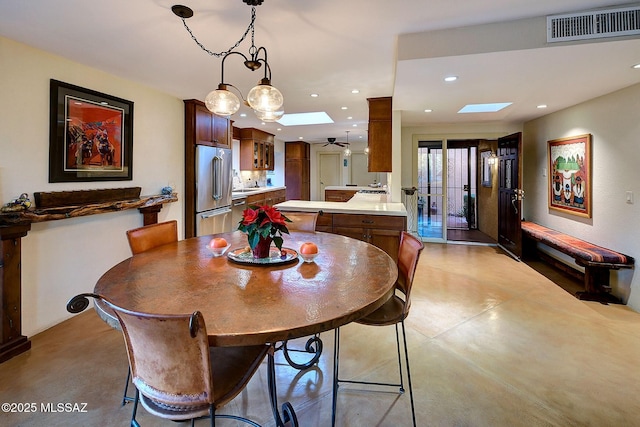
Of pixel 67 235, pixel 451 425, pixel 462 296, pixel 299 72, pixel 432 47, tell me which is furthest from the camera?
pixel 462 296

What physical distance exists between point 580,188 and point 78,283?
5644 mm

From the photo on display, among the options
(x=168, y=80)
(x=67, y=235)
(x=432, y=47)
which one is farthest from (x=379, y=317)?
(x=168, y=80)

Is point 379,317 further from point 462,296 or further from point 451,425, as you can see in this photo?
point 462,296

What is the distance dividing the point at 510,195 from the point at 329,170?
250 inches

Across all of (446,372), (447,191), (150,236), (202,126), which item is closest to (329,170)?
(447,191)

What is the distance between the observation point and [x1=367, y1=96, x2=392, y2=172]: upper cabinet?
13.3ft

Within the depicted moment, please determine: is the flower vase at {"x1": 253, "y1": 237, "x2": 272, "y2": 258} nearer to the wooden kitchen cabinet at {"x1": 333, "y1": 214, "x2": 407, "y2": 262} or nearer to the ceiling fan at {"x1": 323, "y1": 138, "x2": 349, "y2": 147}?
the wooden kitchen cabinet at {"x1": 333, "y1": 214, "x2": 407, "y2": 262}

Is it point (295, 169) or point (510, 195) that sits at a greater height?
point (295, 169)

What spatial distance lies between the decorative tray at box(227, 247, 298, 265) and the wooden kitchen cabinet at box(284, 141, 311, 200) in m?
7.65

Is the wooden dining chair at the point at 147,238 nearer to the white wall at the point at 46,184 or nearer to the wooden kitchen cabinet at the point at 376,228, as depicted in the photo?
the white wall at the point at 46,184

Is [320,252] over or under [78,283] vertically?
over

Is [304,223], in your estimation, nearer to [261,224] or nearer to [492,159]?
[261,224]

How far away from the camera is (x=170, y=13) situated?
2012mm

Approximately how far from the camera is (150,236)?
215cm
